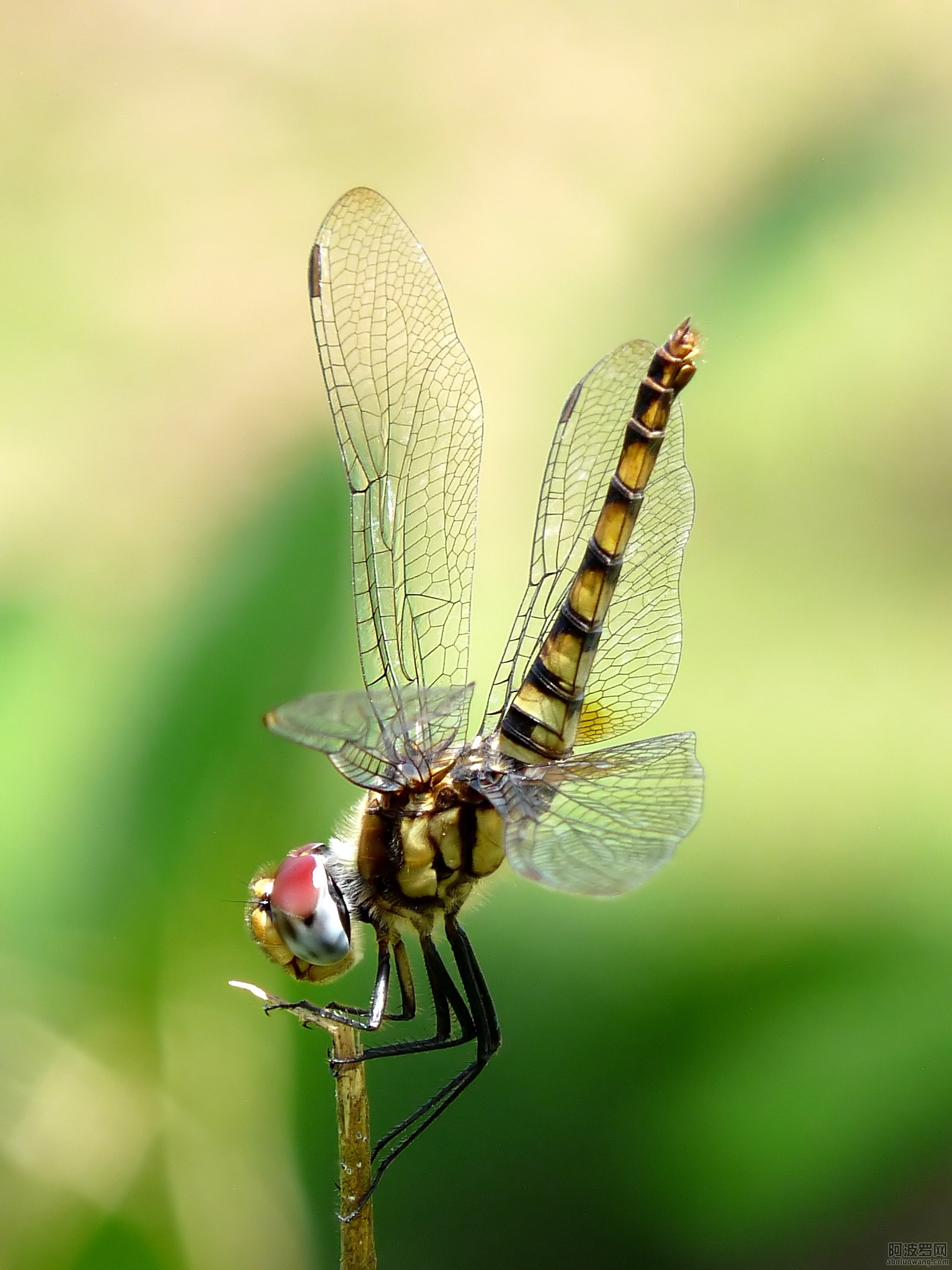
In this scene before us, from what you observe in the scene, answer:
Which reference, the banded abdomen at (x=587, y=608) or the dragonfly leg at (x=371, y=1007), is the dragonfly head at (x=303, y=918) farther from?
the banded abdomen at (x=587, y=608)

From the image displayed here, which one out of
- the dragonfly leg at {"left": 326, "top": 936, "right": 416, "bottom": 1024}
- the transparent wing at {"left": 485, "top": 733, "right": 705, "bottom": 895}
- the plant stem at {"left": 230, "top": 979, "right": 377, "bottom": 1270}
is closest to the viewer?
the transparent wing at {"left": 485, "top": 733, "right": 705, "bottom": 895}

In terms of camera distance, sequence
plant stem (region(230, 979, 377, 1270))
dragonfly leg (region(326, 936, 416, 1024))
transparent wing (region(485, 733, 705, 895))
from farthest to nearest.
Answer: dragonfly leg (region(326, 936, 416, 1024)) < plant stem (region(230, 979, 377, 1270)) < transparent wing (region(485, 733, 705, 895))

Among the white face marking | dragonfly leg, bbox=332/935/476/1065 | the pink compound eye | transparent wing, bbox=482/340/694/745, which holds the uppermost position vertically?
transparent wing, bbox=482/340/694/745

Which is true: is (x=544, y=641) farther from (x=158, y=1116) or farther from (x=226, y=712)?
(x=158, y=1116)

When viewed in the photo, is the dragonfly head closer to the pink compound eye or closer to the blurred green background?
the pink compound eye

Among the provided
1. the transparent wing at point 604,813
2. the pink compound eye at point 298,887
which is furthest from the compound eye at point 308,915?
the transparent wing at point 604,813

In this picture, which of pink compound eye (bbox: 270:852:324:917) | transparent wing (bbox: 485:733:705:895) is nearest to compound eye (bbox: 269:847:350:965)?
pink compound eye (bbox: 270:852:324:917)

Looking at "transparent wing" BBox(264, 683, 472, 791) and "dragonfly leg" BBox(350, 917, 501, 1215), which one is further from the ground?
"transparent wing" BBox(264, 683, 472, 791)
